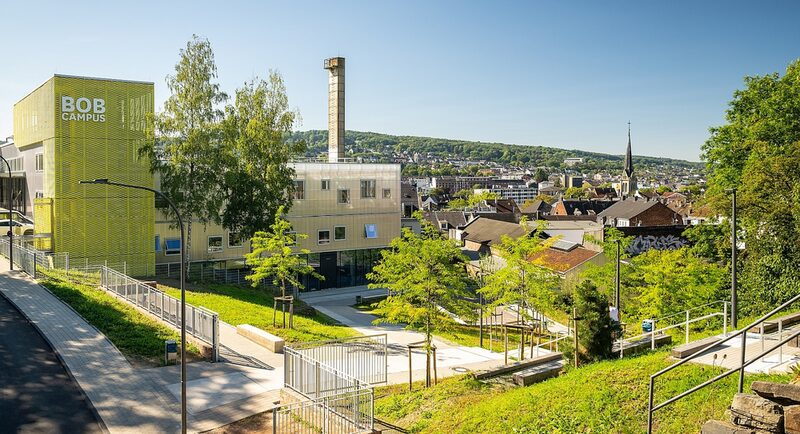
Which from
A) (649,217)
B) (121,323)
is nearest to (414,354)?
(121,323)

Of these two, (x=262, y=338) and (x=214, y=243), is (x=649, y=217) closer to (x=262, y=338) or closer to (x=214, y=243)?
(x=214, y=243)

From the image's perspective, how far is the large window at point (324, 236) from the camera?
4766cm

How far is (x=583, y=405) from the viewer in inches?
495

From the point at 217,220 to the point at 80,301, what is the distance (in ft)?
39.9

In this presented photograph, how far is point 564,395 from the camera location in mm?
13500

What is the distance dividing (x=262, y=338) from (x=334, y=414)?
34.0ft

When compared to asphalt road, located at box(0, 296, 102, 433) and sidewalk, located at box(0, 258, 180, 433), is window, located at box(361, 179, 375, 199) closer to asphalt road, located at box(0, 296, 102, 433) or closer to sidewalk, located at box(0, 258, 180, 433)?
sidewalk, located at box(0, 258, 180, 433)

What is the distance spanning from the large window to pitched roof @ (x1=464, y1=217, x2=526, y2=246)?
65.0 ft

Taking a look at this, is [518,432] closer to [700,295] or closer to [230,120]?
[700,295]

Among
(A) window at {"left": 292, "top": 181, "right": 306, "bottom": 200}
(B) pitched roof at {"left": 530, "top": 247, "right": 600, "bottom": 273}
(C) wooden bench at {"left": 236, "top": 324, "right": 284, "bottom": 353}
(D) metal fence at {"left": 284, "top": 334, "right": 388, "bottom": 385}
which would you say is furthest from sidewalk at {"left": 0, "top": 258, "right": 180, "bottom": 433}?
(B) pitched roof at {"left": 530, "top": 247, "right": 600, "bottom": 273}

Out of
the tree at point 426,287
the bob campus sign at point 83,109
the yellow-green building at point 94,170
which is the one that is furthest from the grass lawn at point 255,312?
the bob campus sign at point 83,109

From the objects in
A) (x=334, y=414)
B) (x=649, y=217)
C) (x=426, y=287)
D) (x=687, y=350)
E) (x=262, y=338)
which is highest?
(x=649, y=217)

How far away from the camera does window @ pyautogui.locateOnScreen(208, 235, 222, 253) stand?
42.6 m

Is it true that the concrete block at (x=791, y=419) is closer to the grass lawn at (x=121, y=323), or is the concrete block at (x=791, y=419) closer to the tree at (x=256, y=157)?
the grass lawn at (x=121, y=323)
